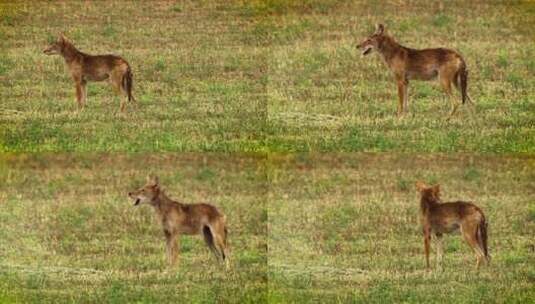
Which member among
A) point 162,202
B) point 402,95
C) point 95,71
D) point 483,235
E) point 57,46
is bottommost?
point 483,235

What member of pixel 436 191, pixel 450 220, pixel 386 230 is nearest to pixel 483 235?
pixel 450 220

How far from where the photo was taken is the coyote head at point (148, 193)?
5.99 m

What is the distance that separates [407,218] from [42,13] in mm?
1683

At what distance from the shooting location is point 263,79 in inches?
238

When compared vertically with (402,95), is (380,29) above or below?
above

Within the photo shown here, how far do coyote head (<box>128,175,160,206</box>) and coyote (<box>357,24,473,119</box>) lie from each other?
1006 millimetres

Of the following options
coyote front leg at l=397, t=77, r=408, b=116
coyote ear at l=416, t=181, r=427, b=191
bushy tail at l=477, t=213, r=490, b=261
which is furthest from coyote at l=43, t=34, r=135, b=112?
bushy tail at l=477, t=213, r=490, b=261

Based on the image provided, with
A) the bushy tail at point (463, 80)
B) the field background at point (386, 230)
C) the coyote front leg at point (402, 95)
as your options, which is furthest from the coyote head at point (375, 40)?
the field background at point (386, 230)

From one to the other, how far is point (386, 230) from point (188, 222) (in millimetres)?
781

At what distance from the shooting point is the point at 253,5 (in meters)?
6.09

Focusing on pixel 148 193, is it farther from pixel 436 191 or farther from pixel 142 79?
pixel 436 191

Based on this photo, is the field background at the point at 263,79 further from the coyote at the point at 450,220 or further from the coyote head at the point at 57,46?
the coyote at the point at 450,220

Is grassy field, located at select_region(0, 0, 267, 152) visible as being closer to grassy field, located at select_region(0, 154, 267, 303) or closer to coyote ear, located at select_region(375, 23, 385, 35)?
grassy field, located at select_region(0, 154, 267, 303)

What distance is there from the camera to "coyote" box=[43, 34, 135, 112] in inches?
238
